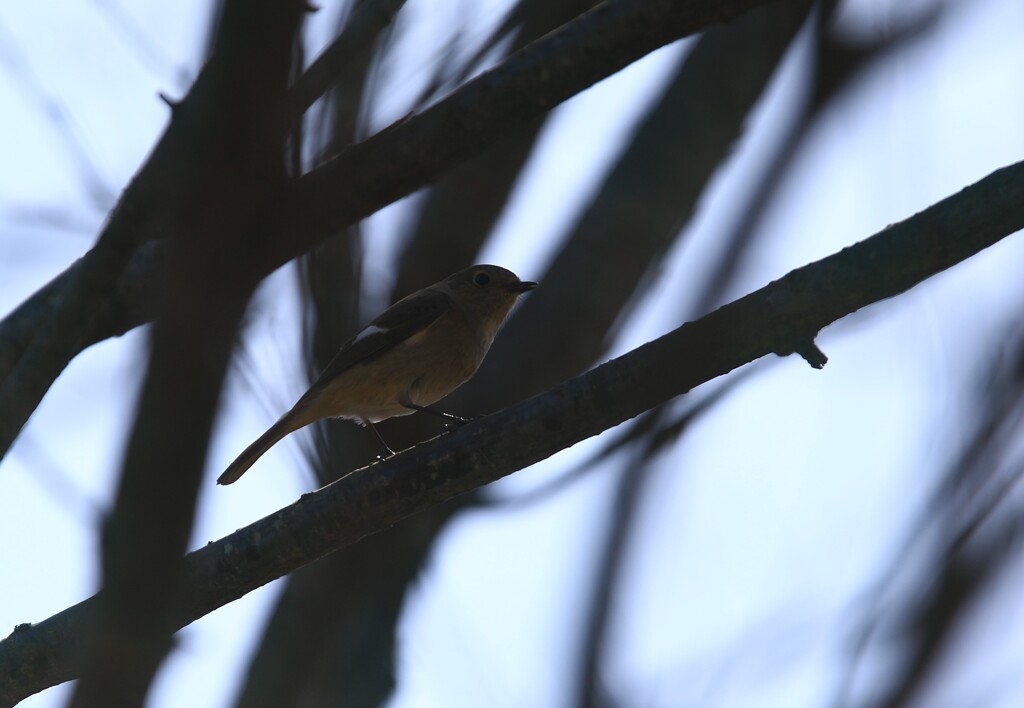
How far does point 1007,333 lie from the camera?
3271 mm

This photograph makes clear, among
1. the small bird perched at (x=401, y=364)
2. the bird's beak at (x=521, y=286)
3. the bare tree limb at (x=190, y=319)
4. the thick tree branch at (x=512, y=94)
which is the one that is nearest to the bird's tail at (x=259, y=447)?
the small bird perched at (x=401, y=364)

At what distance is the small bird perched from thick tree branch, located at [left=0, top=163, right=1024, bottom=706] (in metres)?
1.90

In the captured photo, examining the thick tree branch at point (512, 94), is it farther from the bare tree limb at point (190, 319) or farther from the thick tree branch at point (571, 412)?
the bare tree limb at point (190, 319)

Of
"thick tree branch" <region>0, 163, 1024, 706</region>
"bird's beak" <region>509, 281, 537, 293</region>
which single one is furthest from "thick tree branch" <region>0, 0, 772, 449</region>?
"bird's beak" <region>509, 281, 537, 293</region>

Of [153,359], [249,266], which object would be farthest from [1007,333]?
[153,359]

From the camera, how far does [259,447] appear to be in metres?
5.80

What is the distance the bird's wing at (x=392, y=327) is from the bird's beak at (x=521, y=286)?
0.43 meters

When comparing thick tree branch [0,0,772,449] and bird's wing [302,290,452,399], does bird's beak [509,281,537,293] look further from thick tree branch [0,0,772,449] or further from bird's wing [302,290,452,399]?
thick tree branch [0,0,772,449]

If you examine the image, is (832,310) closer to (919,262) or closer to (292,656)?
(919,262)

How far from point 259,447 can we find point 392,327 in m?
0.93

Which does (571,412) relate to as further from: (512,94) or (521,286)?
(521,286)

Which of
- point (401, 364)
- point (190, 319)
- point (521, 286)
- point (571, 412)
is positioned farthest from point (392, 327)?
point (190, 319)

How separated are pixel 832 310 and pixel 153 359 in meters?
2.13

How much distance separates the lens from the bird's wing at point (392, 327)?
5.55 m
